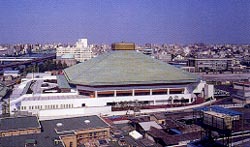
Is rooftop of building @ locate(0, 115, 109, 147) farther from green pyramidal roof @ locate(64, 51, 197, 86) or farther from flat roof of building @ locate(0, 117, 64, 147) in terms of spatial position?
green pyramidal roof @ locate(64, 51, 197, 86)

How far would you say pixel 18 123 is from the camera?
1165cm

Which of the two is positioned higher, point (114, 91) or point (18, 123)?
point (114, 91)

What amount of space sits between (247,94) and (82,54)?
29.2 m

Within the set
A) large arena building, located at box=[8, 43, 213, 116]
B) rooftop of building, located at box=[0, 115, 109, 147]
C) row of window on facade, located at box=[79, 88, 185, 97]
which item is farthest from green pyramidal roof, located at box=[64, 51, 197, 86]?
rooftop of building, located at box=[0, 115, 109, 147]

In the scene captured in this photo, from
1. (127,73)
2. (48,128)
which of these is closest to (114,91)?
(127,73)

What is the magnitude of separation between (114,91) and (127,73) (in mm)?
1386

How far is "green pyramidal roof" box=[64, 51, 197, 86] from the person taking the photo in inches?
682

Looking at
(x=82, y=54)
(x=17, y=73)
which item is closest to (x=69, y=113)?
(x=17, y=73)

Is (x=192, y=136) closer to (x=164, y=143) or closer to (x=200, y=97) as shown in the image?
(x=164, y=143)

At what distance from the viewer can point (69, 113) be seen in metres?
15.8

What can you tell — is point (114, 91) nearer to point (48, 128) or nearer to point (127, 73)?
point (127, 73)

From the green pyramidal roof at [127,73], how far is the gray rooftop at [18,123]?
17.4ft

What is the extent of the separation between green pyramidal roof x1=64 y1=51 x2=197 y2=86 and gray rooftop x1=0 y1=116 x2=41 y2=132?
209 inches

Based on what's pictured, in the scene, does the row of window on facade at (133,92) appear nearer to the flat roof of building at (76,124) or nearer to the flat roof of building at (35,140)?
the flat roof of building at (76,124)
